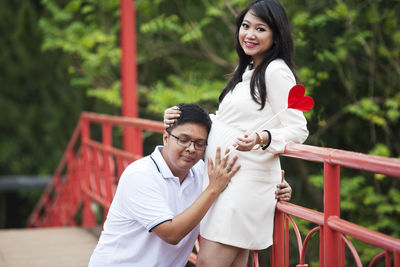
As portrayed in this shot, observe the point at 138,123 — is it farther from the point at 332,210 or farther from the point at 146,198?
the point at 332,210

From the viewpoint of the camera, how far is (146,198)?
98.7 inches

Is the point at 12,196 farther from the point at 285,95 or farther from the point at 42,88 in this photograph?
the point at 285,95

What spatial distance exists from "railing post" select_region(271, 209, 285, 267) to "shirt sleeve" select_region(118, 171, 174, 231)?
0.46 metres

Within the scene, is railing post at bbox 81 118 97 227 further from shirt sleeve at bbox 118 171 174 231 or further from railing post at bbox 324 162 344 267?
railing post at bbox 324 162 344 267

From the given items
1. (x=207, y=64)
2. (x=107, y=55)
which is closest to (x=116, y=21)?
→ (x=107, y=55)

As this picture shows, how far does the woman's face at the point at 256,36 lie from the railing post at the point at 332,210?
0.61 meters

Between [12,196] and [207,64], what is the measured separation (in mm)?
8465

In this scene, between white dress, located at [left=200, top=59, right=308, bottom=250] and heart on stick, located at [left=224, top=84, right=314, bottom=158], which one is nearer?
heart on stick, located at [left=224, top=84, right=314, bottom=158]

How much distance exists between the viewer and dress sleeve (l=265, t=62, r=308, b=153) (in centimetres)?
231

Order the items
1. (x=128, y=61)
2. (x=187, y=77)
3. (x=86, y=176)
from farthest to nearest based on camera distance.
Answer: (x=187, y=77) → (x=86, y=176) → (x=128, y=61)

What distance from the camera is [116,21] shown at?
33.0ft

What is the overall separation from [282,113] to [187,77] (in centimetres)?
675

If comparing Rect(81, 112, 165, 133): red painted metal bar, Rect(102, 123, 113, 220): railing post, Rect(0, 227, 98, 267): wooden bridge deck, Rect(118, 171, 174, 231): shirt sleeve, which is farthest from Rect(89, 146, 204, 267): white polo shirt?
Rect(102, 123, 113, 220): railing post

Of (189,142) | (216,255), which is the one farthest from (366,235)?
(189,142)
